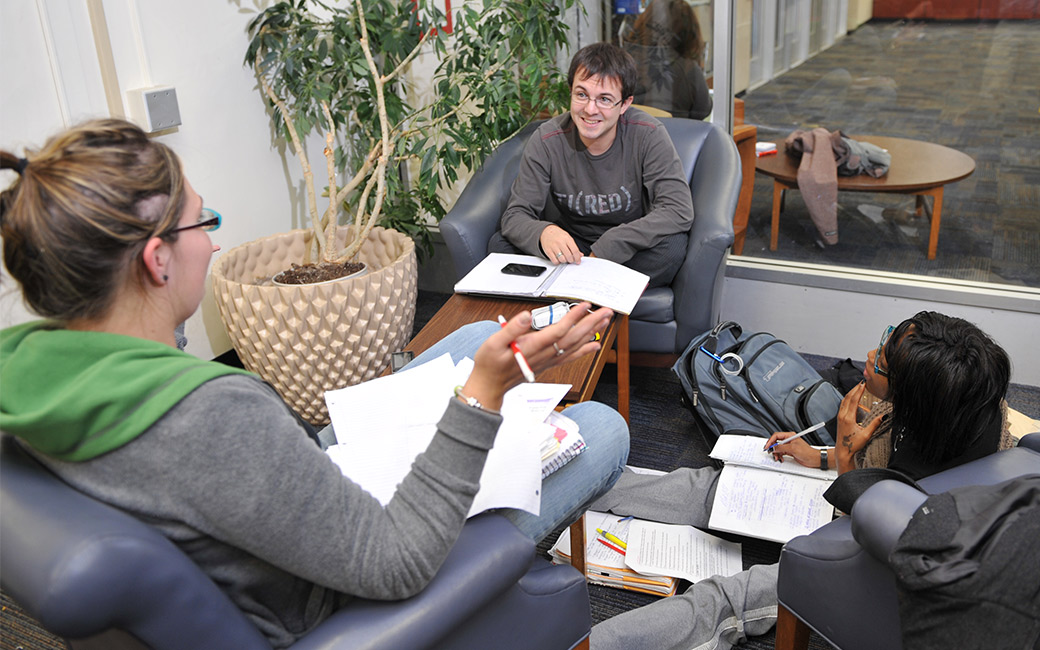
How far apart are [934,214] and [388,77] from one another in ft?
6.92

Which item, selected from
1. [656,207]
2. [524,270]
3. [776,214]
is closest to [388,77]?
[524,270]

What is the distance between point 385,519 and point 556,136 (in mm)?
2087

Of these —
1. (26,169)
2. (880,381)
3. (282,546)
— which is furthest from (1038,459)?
(26,169)

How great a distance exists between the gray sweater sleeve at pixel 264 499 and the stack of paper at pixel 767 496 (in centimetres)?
116

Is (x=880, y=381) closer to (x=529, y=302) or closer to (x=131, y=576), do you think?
(x=529, y=302)

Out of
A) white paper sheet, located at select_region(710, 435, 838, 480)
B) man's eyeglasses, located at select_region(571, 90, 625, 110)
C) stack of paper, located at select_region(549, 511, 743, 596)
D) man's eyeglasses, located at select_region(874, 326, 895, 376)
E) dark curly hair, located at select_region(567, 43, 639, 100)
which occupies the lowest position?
stack of paper, located at select_region(549, 511, 743, 596)

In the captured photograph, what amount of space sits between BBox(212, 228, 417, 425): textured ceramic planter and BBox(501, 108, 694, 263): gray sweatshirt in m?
0.45

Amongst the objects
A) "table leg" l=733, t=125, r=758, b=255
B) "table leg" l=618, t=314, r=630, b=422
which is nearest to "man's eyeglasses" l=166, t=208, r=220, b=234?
"table leg" l=618, t=314, r=630, b=422

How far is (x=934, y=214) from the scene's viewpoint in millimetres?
3020

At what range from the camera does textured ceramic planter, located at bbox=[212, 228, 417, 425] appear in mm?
2547

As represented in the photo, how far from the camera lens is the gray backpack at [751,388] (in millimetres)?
2379

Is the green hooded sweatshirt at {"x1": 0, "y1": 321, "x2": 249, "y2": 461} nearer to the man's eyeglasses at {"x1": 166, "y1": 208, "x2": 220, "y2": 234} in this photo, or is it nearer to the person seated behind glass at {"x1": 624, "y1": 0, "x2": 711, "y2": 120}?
the man's eyeglasses at {"x1": 166, "y1": 208, "x2": 220, "y2": 234}

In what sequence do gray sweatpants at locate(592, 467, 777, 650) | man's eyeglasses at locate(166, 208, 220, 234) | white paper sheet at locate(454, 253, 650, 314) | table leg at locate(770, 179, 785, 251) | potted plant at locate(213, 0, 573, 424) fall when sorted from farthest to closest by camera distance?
table leg at locate(770, 179, 785, 251), potted plant at locate(213, 0, 573, 424), white paper sheet at locate(454, 253, 650, 314), gray sweatpants at locate(592, 467, 777, 650), man's eyeglasses at locate(166, 208, 220, 234)

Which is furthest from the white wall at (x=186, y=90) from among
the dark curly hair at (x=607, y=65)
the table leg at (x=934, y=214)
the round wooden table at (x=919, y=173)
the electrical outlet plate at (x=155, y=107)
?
the table leg at (x=934, y=214)
